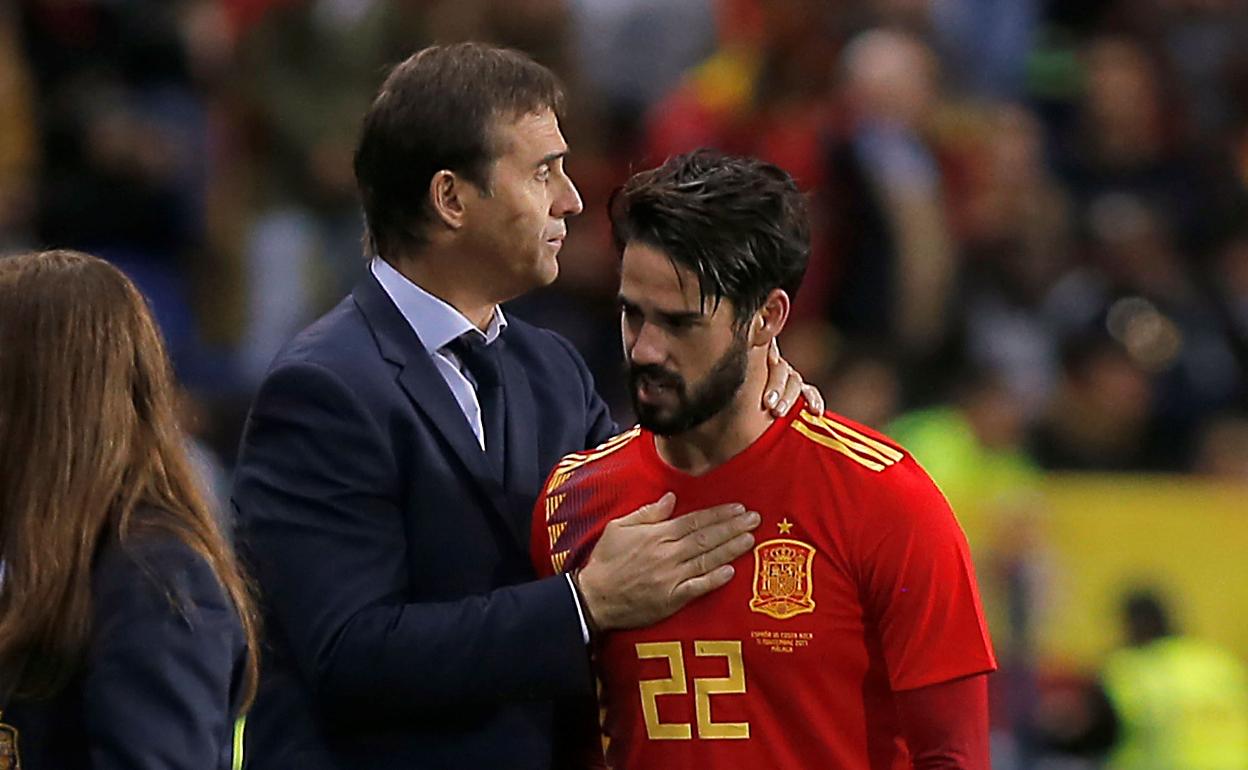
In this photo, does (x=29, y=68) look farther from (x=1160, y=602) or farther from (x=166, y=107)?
(x=1160, y=602)

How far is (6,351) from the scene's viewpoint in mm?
2783

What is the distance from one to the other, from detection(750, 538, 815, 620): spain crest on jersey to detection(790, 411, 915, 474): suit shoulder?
0.15 metres

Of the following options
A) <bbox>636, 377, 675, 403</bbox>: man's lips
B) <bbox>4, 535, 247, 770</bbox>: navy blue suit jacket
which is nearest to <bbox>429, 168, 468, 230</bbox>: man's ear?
<bbox>636, 377, 675, 403</bbox>: man's lips

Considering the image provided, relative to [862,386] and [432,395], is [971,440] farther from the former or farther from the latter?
[432,395]

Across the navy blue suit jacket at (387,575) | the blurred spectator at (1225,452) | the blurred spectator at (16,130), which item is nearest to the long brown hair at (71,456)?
the navy blue suit jacket at (387,575)

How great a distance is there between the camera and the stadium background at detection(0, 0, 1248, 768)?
8070 mm

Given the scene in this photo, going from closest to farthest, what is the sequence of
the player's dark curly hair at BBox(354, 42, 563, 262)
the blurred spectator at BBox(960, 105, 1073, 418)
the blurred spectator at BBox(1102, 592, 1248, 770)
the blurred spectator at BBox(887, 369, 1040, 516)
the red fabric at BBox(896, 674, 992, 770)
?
the red fabric at BBox(896, 674, 992, 770) → the player's dark curly hair at BBox(354, 42, 563, 262) → the blurred spectator at BBox(1102, 592, 1248, 770) → the blurred spectator at BBox(887, 369, 1040, 516) → the blurred spectator at BBox(960, 105, 1073, 418)

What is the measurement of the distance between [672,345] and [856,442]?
0.34m

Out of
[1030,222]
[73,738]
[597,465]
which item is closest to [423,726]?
[597,465]

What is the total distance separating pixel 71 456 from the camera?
9.05ft

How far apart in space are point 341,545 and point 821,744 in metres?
0.79

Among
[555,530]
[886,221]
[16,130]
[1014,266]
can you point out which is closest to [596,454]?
[555,530]

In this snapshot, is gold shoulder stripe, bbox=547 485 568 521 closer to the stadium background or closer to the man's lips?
the man's lips

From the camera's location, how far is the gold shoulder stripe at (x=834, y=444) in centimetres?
330
